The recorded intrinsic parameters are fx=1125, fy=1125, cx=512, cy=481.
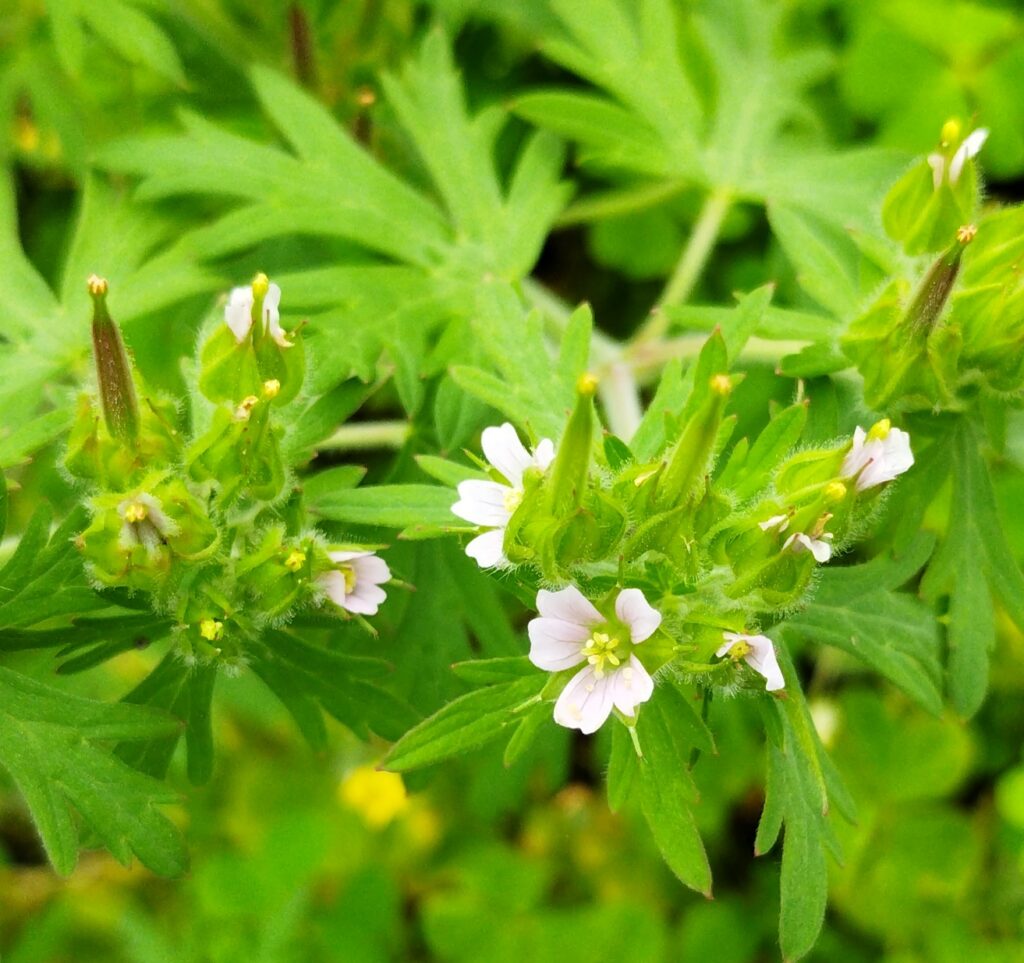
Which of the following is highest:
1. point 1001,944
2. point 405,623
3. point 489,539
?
point 489,539

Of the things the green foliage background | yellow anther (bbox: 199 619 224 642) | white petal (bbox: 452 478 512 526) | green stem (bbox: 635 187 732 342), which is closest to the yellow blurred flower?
the green foliage background

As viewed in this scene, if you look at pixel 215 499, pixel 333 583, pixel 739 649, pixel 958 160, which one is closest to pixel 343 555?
pixel 333 583

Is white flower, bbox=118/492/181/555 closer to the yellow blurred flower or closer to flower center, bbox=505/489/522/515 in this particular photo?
flower center, bbox=505/489/522/515

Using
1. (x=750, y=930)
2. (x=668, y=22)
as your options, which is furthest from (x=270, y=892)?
(x=668, y=22)

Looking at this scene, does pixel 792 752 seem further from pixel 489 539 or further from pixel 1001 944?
pixel 1001 944

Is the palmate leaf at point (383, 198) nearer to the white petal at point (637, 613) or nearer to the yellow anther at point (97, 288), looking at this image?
the yellow anther at point (97, 288)

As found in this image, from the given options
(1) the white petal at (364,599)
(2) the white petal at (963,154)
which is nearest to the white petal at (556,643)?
(1) the white petal at (364,599)

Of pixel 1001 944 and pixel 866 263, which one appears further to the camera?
pixel 1001 944
